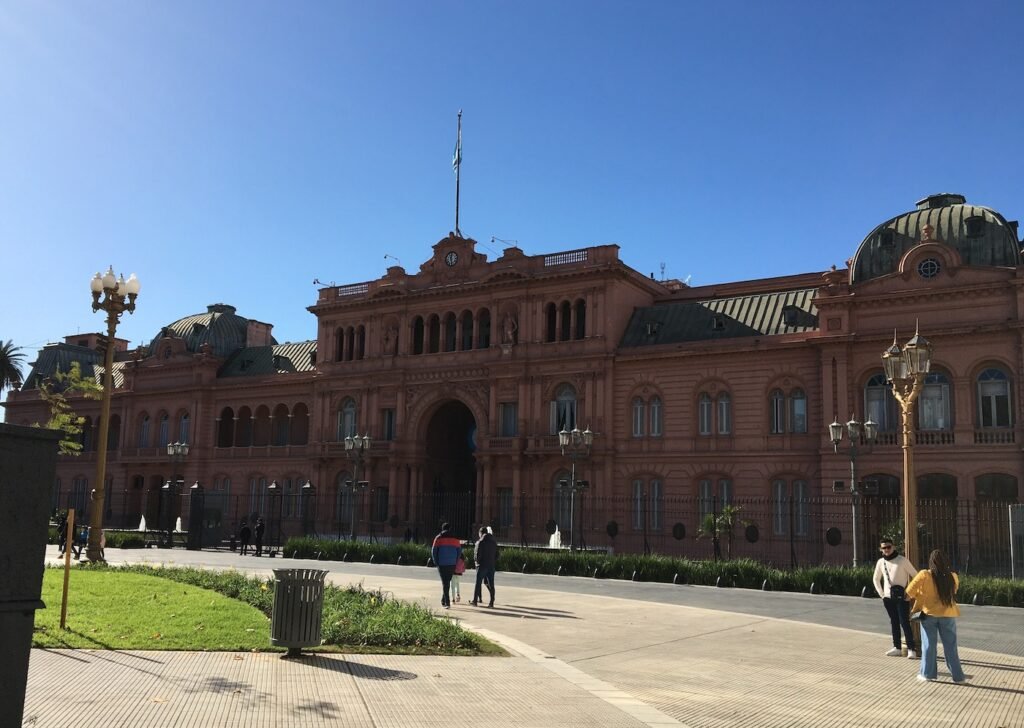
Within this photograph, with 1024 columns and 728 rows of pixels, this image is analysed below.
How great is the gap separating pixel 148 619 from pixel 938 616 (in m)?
11.8

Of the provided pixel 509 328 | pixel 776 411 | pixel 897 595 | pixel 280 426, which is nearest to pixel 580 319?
pixel 509 328

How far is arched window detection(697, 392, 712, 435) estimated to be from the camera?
146 feet

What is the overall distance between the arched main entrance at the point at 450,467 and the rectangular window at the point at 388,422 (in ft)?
6.98

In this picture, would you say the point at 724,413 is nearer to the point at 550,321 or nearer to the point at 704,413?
the point at 704,413

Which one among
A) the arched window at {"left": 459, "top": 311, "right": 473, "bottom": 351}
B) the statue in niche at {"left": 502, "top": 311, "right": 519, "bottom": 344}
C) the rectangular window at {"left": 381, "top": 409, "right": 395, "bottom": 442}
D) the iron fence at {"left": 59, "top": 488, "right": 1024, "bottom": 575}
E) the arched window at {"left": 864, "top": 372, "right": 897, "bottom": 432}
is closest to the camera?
the iron fence at {"left": 59, "top": 488, "right": 1024, "bottom": 575}

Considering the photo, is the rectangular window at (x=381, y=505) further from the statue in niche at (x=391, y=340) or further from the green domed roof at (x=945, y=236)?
the green domed roof at (x=945, y=236)

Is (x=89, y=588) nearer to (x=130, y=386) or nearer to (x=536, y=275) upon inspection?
(x=536, y=275)

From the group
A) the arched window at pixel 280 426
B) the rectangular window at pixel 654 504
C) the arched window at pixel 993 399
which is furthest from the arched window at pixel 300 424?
the arched window at pixel 993 399

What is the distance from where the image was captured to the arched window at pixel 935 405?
1497 inches

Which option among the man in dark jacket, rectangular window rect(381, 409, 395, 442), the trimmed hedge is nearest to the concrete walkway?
the man in dark jacket

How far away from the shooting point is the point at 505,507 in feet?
161

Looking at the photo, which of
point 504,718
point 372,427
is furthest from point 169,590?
point 372,427

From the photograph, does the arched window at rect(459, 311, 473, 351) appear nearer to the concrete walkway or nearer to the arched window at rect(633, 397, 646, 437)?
the arched window at rect(633, 397, 646, 437)

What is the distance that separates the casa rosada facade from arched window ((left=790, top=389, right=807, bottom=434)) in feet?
0.30
